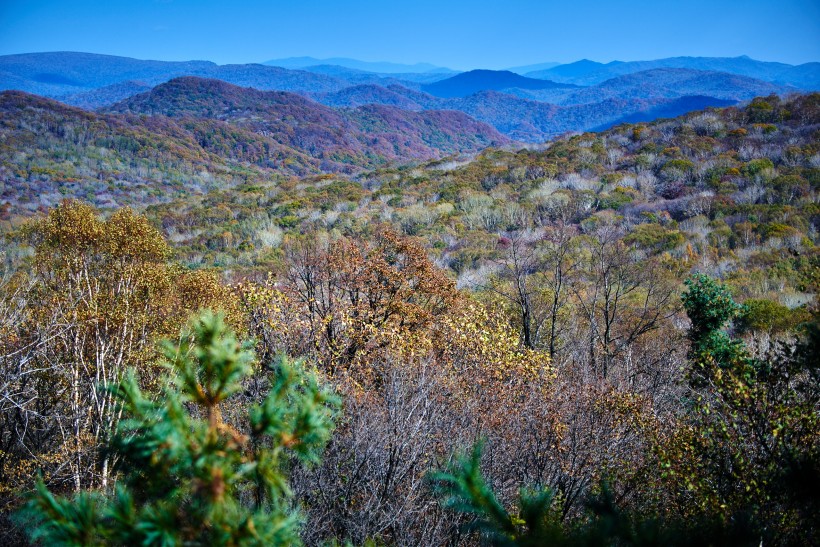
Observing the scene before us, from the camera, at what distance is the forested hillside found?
2.07 m

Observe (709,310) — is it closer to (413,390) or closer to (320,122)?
(413,390)

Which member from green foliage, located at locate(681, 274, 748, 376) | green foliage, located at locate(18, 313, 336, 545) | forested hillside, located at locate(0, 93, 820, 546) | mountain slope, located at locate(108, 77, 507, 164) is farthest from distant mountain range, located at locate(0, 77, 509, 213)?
green foliage, located at locate(18, 313, 336, 545)

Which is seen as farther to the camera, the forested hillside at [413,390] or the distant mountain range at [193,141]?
the distant mountain range at [193,141]

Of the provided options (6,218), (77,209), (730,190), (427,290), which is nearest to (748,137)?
(730,190)

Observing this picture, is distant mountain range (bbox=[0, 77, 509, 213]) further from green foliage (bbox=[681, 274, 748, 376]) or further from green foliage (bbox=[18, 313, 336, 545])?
green foliage (bbox=[18, 313, 336, 545])

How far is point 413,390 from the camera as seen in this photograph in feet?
25.0

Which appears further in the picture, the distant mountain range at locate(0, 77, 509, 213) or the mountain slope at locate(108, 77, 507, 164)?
the mountain slope at locate(108, 77, 507, 164)

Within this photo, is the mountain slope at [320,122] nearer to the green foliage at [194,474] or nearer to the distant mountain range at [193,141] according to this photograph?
the distant mountain range at [193,141]

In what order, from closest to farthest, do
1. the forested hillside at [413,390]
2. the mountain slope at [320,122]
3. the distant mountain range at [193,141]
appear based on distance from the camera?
the forested hillside at [413,390]
the distant mountain range at [193,141]
the mountain slope at [320,122]

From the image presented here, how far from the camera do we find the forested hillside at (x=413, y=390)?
6.81 feet

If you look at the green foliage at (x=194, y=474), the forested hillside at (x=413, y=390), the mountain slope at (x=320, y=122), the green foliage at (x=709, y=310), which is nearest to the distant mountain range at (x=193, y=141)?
the mountain slope at (x=320, y=122)

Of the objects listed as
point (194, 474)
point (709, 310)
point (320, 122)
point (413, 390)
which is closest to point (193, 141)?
point (320, 122)

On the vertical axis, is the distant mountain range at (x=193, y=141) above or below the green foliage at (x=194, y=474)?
above

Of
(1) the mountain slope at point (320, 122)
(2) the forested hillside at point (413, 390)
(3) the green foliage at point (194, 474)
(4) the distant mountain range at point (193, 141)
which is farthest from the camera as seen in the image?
(1) the mountain slope at point (320, 122)
